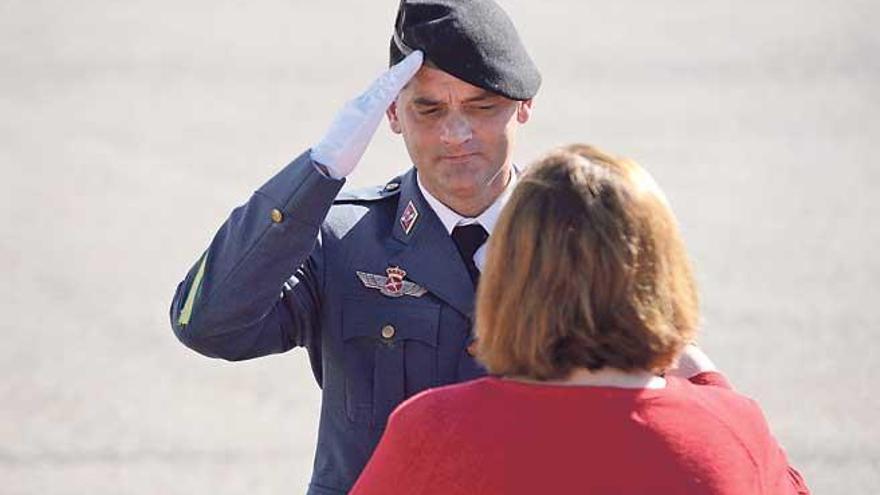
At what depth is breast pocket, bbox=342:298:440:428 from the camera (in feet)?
10.7

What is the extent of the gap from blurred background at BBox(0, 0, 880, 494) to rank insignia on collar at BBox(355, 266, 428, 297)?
10.2 feet

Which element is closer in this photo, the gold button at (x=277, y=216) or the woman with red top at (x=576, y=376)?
the woman with red top at (x=576, y=376)

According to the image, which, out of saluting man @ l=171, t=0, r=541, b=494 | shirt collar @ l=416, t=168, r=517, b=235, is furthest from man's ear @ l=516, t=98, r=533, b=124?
shirt collar @ l=416, t=168, r=517, b=235

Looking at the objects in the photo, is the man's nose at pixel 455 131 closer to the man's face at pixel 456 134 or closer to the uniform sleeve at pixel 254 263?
the man's face at pixel 456 134

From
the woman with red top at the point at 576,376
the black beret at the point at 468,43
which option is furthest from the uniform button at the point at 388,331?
the woman with red top at the point at 576,376

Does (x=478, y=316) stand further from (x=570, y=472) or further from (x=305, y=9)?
(x=305, y=9)

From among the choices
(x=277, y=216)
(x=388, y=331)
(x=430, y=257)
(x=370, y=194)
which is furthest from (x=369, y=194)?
(x=277, y=216)

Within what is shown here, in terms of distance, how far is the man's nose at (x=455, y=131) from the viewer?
3283mm

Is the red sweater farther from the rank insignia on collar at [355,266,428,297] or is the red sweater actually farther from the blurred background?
the blurred background

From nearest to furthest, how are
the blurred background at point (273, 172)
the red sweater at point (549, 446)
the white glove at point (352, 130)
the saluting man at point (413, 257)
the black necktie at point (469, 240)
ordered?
the red sweater at point (549, 446), the white glove at point (352, 130), the saluting man at point (413, 257), the black necktie at point (469, 240), the blurred background at point (273, 172)

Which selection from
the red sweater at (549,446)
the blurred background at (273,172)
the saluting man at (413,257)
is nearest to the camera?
the red sweater at (549,446)

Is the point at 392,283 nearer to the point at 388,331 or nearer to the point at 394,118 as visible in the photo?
the point at 388,331

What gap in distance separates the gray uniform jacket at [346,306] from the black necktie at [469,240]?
1.1 inches

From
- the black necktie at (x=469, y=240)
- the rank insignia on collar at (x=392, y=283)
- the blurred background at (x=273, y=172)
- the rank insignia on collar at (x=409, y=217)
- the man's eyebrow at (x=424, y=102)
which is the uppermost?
the man's eyebrow at (x=424, y=102)
